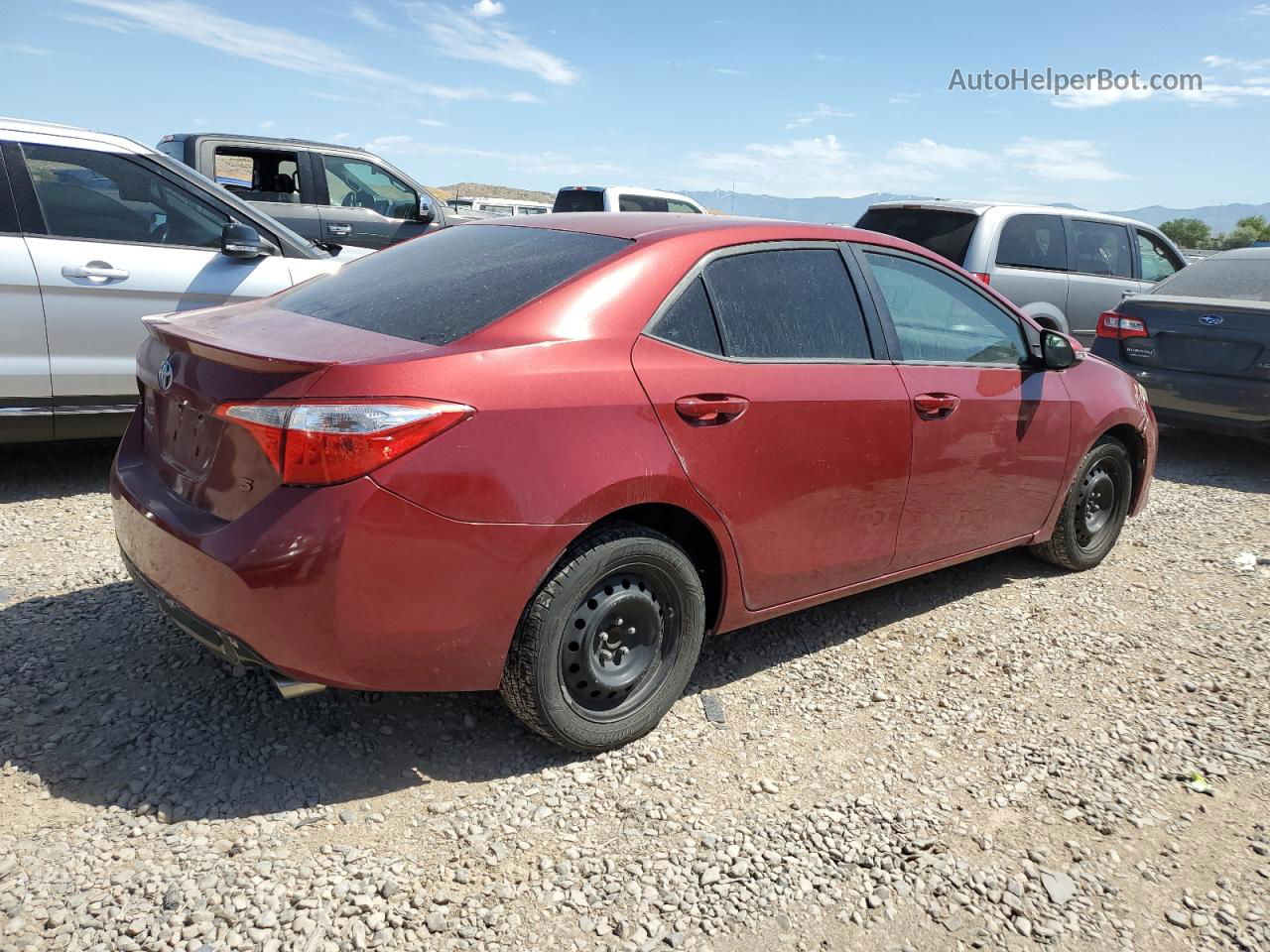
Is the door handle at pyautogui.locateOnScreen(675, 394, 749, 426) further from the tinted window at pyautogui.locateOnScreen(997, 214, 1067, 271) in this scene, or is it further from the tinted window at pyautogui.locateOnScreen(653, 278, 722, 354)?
the tinted window at pyautogui.locateOnScreen(997, 214, 1067, 271)

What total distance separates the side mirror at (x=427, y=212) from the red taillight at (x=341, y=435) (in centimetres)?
876

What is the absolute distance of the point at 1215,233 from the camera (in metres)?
43.9

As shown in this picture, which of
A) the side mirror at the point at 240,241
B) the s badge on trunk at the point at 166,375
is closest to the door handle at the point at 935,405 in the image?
the s badge on trunk at the point at 166,375

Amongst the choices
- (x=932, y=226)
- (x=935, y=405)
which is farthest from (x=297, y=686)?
(x=932, y=226)

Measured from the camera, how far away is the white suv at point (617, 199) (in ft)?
48.3

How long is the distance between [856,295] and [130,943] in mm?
2899

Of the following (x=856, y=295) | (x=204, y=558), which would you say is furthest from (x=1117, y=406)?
(x=204, y=558)

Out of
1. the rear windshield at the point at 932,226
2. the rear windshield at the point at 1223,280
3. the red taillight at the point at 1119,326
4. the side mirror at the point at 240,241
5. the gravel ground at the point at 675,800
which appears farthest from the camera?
the rear windshield at the point at 932,226

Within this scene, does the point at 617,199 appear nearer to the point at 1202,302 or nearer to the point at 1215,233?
the point at 1202,302

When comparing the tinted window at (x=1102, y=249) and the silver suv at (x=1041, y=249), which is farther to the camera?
the tinted window at (x=1102, y=249)

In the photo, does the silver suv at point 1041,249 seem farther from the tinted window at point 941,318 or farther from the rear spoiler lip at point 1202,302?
the tinted window at point 941,318

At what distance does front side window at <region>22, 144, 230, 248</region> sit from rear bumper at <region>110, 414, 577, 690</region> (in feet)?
10.1

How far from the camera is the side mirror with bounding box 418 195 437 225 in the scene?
10703mm

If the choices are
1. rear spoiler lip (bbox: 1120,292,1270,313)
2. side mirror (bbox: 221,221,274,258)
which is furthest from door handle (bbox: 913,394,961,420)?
rear spoiler lip (bbox: 1120,292,1270,313)
